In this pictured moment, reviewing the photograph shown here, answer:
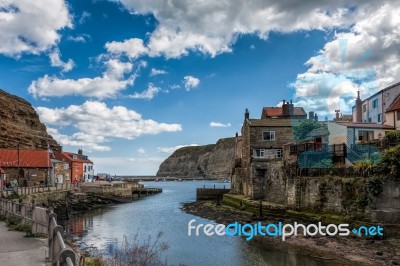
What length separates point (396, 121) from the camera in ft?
137

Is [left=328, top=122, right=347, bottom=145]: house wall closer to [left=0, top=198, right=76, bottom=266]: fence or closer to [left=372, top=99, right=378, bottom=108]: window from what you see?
[left=372, top=99, right=378, bottom=108]: window

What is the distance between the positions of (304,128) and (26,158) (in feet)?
149

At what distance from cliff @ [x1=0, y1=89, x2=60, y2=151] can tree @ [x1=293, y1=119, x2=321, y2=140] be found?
211ft

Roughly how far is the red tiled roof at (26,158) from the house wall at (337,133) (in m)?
46.1

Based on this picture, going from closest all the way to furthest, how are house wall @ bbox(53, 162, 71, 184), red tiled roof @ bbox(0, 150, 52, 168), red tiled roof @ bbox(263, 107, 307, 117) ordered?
red tiled roof @ bbox(0, 150, 52, 168), red tiled roof @ bbox(263, 107, 307, 117), house wall @ bbox(53, 162, 71, 184)

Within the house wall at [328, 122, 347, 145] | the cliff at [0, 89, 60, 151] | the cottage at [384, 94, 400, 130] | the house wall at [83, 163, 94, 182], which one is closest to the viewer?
the house wall at [328, 122, 347, 145]

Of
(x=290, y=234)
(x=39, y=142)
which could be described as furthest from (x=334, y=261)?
(x=39, y=142)

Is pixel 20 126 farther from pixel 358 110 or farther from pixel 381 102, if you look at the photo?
pixel 381 102

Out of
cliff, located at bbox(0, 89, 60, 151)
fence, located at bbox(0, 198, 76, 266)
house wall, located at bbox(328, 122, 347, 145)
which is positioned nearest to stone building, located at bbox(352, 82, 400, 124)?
house wall, located at bbox(328, 122, 347, 145)

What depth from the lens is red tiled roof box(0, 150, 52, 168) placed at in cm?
6046

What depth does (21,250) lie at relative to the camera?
12.4m

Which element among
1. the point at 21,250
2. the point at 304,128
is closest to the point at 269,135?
the point at 304,128

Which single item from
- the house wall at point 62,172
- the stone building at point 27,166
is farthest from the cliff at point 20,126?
the stone building at point 27,166

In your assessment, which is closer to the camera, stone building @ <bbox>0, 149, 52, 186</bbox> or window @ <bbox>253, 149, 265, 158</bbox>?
window @ <bbox>253, 149, 265, 158</bbox>
